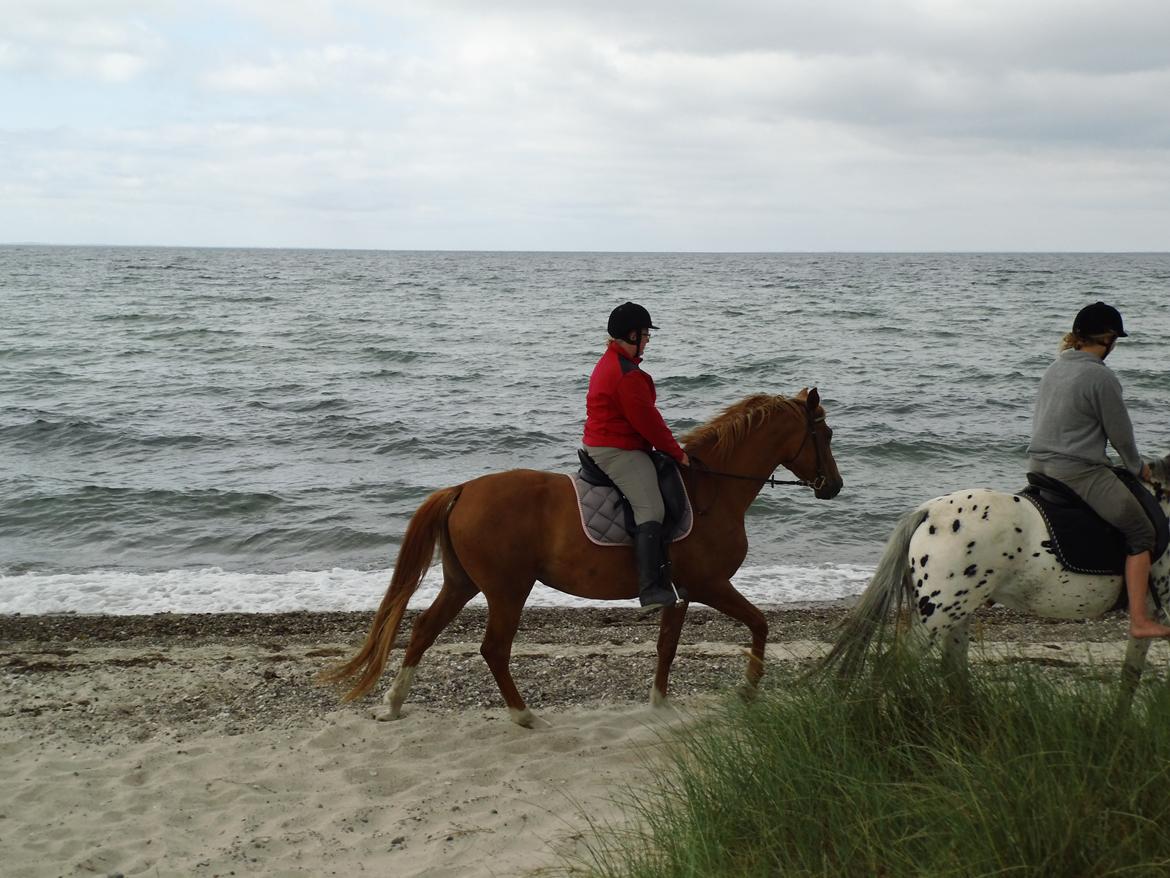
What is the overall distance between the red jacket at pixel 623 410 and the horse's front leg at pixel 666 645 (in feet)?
3.65

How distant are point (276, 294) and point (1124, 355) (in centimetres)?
5132

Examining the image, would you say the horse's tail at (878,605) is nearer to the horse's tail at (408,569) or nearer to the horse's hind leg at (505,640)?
the horse's hind leg at (505,640)

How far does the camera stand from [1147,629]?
5555 mm

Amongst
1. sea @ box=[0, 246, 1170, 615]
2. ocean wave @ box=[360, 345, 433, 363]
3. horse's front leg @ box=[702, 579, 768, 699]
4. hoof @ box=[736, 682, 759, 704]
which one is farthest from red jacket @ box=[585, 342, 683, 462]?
ocean wave @ box=[360, 345, 433, 363]

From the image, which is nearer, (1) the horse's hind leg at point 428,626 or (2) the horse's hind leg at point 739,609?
(2) the horse's hind leg at point 739,609

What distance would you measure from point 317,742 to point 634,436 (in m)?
2.92

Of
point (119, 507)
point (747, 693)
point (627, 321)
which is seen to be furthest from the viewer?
point (119, 507)

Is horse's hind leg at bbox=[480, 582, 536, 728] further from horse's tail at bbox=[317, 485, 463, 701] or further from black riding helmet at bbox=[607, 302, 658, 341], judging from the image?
black riding helmet at bbox=[607, 302, 658, 341]

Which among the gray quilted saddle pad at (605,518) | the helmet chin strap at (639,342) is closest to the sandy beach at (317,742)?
the gray quilted saddle pad at (605,518)

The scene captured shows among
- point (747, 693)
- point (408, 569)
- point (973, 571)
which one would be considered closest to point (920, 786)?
point (747, 693)

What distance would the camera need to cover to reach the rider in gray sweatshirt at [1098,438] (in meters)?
5.41

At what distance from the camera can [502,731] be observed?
258 inches

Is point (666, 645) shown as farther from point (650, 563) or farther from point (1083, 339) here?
point (1083, 339)

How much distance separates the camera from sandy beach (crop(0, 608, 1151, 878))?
16.0 feet
